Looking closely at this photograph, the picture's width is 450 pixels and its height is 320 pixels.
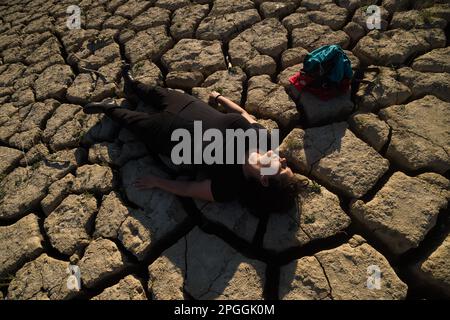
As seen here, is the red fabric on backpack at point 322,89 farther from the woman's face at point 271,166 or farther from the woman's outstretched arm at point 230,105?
the woman's face at point 271,166

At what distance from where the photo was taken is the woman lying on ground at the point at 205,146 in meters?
2.09

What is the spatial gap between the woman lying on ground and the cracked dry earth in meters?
0.12

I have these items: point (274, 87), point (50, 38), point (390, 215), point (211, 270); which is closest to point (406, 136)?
point (390, 215)

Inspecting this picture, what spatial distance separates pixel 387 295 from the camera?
1861 millimetres

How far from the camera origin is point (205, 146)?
2346mm

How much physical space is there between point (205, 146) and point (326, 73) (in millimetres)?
1027

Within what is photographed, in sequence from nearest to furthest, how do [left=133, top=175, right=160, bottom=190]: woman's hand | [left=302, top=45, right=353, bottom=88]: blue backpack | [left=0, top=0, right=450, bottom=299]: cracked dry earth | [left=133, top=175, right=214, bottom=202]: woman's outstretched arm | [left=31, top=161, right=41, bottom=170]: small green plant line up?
[left=0, top=0, right=450, bottom=299]: cracked dry earth → [left=133, top=175, right=214, bottom=202]: woman's outstretched arm → [left=133, top=175, right=160, bottom=190]: woman's hand → [left=302, top=45, right=353, bottom=88]: blue backpack → [left=31, top=161, right=41, bottom=170]: small green plant

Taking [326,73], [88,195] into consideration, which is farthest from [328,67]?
[88,195]

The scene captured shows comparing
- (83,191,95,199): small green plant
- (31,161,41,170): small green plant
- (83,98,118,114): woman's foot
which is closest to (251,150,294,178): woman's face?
(83,191,95,199): small green plant

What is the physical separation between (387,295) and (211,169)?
47.7 inches

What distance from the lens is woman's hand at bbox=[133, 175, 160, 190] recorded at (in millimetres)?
2340

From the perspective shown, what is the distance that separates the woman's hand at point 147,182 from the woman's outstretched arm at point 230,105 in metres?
0.74

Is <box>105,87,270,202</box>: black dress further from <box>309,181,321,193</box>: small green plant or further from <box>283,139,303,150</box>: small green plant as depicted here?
<box>309,181,321,193</box>: small green plant

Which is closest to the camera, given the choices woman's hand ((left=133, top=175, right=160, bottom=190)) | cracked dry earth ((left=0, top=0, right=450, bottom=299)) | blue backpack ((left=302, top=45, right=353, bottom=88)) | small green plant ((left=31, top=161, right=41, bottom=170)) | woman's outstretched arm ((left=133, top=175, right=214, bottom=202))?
cracked dry earth ((left=0, top=0, right=450, bottom=299))
